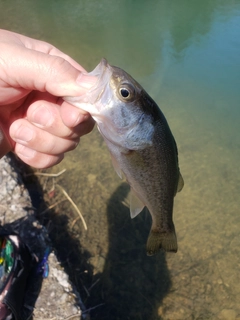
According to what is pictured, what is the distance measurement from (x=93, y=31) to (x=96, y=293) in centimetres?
748

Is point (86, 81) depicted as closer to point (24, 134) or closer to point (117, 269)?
point (24, 134)

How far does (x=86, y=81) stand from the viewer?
5.88 feet

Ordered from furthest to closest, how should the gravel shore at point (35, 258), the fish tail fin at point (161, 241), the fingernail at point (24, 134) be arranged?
the gravel shore at point (35, 258) < the fish tail fin at point (161, 241) < the fingernail at point (24, 134)

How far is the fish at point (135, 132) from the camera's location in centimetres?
181

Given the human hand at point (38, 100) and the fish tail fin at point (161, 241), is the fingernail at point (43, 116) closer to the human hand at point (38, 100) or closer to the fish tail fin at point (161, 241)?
the human hand at point (38, 100)

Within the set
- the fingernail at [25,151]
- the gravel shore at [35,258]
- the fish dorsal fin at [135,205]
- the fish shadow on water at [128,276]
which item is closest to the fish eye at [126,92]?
the fish dorsal fin at [135,205]

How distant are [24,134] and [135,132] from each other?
32.2 inches

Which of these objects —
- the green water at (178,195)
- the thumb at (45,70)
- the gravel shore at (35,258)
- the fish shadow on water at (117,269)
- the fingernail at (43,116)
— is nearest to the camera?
the thumb at (45,70)

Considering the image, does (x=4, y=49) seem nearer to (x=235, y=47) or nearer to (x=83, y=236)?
(x=83, y=236)

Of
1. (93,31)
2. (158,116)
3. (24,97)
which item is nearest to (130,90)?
(158,116)

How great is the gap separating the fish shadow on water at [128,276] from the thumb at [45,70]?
2785 millimetres

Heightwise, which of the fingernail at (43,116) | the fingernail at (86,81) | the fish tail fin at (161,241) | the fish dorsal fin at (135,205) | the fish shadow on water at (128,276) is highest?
the fingernail at (86,81)

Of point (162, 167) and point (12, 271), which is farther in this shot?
point (12, 271)

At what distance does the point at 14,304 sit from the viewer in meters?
2.67
